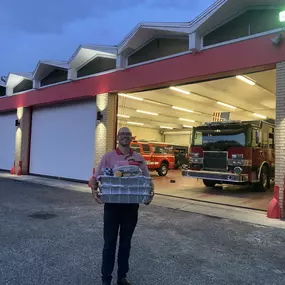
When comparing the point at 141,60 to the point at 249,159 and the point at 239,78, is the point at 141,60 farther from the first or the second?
the point at 249,159

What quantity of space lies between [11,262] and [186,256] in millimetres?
2402

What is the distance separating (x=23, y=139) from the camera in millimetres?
16469

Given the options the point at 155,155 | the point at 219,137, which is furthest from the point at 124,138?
the point at 155,155

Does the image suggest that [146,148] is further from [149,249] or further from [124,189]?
[124,189]

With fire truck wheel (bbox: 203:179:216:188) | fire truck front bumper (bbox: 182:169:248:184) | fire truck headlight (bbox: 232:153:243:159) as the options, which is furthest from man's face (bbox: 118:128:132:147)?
fire truck wheel (bbox: 203:179:216:188)

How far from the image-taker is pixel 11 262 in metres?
4.04

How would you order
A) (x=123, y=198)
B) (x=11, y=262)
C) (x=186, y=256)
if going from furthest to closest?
(x=186, y=256) → (x=11, y=262) → (x=123, y=198)

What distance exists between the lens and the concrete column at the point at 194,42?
9.10 metres

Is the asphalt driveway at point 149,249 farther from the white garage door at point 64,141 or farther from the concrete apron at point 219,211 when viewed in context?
the white garage door at point 64,141

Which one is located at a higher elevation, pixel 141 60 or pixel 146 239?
pixel 141 60

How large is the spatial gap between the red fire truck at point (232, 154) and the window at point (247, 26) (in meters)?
3.63

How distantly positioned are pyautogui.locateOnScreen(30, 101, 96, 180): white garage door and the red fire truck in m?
4.41

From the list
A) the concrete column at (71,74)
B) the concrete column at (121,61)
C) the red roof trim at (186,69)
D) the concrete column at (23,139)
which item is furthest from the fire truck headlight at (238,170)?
the concrete column at (23,139)

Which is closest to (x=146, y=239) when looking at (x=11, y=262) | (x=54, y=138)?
(x=11, y=262)
